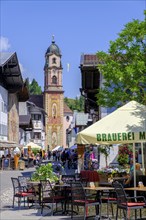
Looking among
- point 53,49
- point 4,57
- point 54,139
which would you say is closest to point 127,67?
point 4,57

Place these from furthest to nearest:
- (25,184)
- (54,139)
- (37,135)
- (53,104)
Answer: (54,139), (53,104), (37,135), (25,184)

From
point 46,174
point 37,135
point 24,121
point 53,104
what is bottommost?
point 46,174

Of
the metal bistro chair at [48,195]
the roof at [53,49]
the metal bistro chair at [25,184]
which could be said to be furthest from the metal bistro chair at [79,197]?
the roof at [53,49]

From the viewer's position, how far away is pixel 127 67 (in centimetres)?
1811

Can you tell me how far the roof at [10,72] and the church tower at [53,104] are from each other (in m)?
61.4

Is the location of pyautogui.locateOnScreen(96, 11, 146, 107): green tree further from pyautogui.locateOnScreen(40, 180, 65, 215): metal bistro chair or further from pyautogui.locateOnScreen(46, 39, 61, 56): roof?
pyautogui.locateOnScreen(46, 39, 61, 56): roof

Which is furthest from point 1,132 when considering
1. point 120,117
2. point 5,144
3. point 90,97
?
point 120,117

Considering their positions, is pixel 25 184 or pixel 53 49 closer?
pixel 25 184

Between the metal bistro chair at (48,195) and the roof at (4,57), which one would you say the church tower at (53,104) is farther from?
the metal bistro chair at (48,195)

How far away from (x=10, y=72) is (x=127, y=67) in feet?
126

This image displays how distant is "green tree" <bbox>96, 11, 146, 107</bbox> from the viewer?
18078 mm

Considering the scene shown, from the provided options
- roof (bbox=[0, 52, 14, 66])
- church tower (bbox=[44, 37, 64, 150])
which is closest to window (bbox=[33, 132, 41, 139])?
church tower (bbox=[44, 37, 64, 150])

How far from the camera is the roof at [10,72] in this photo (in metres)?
51.9

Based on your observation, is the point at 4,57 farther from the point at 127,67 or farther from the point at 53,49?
the point at 53,49
